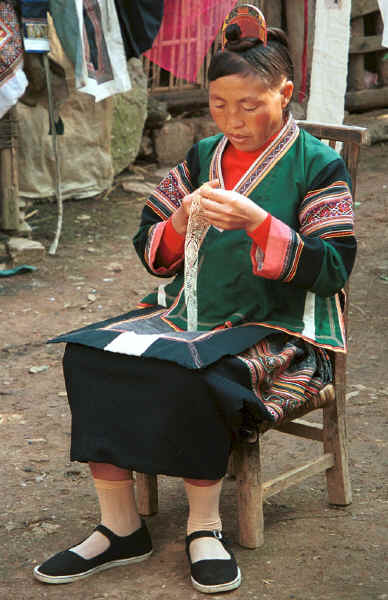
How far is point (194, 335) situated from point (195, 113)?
6536 mm

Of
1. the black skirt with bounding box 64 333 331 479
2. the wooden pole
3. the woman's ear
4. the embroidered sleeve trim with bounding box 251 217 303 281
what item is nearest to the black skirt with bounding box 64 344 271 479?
the black skirt with bounding box 64 333 331 479

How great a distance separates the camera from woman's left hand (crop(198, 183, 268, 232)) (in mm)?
2182

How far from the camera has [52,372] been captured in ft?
13.4

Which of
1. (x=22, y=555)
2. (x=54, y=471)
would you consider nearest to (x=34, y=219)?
(x=54, y=471)

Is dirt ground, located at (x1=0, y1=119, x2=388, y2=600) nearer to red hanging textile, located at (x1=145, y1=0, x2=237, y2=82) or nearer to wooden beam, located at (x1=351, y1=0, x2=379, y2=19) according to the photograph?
red hanging textile, located at (x1=145, y1=0, x2=237, y2=82)

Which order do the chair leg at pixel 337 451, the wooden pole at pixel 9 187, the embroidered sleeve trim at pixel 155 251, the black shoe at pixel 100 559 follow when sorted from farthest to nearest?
the wooden pole at pixel 9 187
the chair leg at pixel 337 451
the embroidered sleeve trim at pixel 155 251
the black shoe at pixel 100 559

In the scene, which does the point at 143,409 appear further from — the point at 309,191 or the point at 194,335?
the point at 309,191

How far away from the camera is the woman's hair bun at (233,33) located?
2289 mm

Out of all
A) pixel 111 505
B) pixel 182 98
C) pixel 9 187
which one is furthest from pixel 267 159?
pixel 182 98

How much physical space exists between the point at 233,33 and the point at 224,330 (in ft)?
2.73

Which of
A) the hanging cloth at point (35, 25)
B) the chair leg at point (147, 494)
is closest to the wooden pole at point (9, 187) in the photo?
the hanging cloth at point (35, 25)

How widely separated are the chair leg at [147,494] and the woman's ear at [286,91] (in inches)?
50.2

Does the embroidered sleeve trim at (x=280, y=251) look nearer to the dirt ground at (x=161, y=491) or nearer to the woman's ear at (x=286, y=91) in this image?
the woman's ear at (x=286, y=91)

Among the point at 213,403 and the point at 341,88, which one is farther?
the point at 341,88
